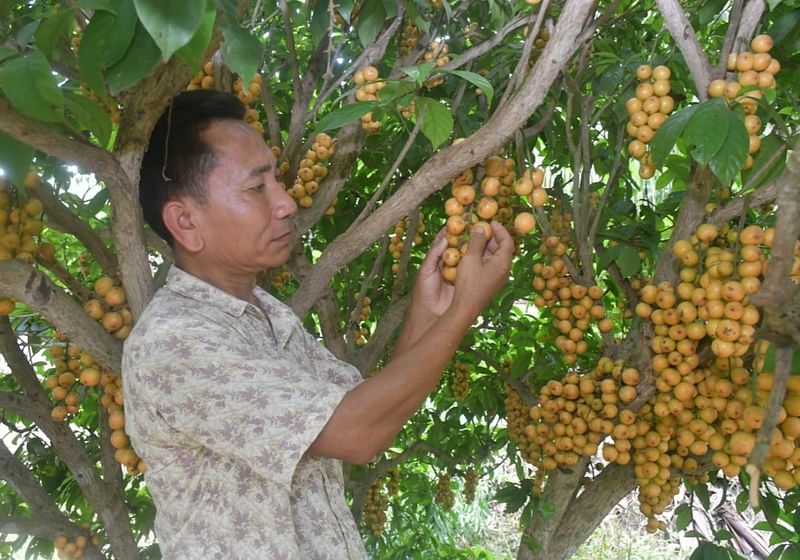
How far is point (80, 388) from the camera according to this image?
2482 millimetres

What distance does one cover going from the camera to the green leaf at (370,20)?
1.96 metres

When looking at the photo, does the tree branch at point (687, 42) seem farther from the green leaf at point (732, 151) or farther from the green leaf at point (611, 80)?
the green leaf at point (611, 80)

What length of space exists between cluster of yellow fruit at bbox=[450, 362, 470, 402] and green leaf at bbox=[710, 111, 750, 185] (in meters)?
1.82

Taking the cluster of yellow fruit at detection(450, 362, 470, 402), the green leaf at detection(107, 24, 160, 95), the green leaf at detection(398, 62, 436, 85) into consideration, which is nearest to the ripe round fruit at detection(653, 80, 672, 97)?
the green leaf at detection(398, 62, 436, 85)

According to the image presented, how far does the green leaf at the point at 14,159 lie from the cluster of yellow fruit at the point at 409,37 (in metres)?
1.28

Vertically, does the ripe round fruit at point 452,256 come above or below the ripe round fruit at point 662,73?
below

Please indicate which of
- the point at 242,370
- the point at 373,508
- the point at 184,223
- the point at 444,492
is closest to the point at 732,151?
the point at 242,370

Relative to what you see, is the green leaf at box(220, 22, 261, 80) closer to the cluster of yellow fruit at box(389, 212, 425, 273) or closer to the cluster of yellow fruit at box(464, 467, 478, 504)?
the cluster of yellow fruit at box(389, 212, 425, 273)

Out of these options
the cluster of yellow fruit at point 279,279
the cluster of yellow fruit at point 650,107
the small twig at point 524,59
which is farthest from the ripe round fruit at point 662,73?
the cluster of yellow fruit at point 279,279

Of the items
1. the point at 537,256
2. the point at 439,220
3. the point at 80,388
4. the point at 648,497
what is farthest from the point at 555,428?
the point at 80,388

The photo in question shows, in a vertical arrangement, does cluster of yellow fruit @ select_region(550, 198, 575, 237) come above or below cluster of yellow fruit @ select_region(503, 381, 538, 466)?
above

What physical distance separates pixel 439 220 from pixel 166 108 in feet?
4.68

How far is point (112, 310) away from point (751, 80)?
1313 mm

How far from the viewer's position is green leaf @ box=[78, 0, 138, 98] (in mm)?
1075
